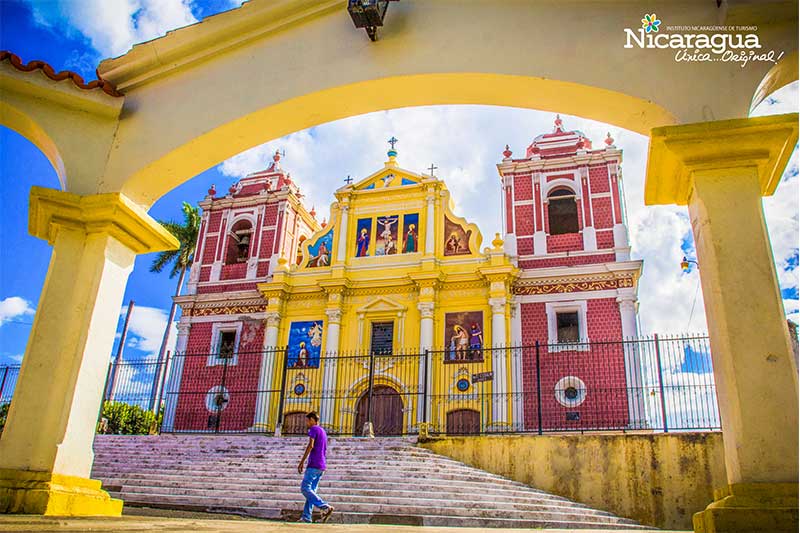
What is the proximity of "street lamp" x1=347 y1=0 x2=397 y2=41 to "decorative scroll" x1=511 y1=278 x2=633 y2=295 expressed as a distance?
14045mm

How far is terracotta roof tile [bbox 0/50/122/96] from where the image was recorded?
4.91 metres

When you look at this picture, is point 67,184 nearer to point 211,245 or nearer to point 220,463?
point 220,463

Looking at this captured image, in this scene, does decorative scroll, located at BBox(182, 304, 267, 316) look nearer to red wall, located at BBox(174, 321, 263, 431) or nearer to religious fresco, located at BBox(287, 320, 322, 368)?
red wall, located at BBox(174, 321, 263, 431)

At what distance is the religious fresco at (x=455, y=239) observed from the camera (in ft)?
64.2

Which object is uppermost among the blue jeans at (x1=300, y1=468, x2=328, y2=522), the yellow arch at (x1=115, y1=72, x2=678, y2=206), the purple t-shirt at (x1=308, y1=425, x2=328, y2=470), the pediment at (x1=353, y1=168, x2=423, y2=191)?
the pediment at (x1=353, y1=168, x2=423, y2=191)

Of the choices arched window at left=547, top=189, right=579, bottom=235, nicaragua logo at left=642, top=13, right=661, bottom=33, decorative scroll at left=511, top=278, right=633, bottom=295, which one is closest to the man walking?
nicaragua logo at left=642, top=13, right=661, bottom=33

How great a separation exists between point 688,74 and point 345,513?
5.57 meters

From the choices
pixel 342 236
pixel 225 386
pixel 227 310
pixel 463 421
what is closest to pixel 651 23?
pixel 463 421

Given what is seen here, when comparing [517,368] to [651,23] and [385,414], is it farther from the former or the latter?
[651,23]

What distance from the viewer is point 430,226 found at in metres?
19.7

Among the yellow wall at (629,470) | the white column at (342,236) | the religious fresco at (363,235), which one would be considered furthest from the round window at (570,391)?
the white column at (342,236)

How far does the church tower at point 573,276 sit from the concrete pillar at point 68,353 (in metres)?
11.2

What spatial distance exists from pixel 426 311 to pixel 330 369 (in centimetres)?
334

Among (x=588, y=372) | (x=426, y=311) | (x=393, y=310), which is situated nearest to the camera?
(x=588, y=372)
